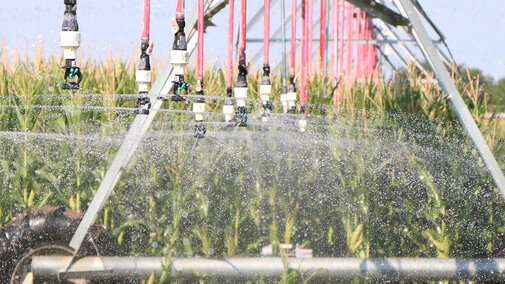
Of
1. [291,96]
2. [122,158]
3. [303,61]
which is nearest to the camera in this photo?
[122,158]

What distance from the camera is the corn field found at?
3.45 meters

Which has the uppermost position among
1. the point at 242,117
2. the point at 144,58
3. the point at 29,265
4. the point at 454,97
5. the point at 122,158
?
the point at 144,58

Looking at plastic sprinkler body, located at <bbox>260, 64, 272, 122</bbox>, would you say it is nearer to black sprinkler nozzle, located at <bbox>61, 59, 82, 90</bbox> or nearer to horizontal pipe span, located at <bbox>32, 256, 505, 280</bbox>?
horizontal pipe span, located at <bbox>32, 256, 505, 280</bbox>

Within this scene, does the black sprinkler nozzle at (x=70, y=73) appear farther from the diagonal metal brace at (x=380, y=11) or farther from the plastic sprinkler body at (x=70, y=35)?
the diagonal metal brace at (x=380, y=11)

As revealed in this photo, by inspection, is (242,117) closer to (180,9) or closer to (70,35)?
(180,9)

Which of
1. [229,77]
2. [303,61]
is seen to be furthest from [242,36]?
[303,61]

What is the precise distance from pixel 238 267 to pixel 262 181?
0.80 m

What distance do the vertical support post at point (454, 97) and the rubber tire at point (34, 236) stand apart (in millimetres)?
1756

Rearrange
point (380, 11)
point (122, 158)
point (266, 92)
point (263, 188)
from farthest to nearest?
point (380, 11) < point (263, 188) < point (266, 92) < point (122, 158)

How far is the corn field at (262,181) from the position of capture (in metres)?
3.45

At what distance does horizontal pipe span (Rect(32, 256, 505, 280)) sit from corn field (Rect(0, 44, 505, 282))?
12cm

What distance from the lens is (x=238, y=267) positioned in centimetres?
290

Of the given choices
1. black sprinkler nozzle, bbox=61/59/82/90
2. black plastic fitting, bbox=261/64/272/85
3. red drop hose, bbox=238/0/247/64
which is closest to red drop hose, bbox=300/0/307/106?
black plastic fitting, bbox=261/64/272/85

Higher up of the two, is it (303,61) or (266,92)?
(303,61)
